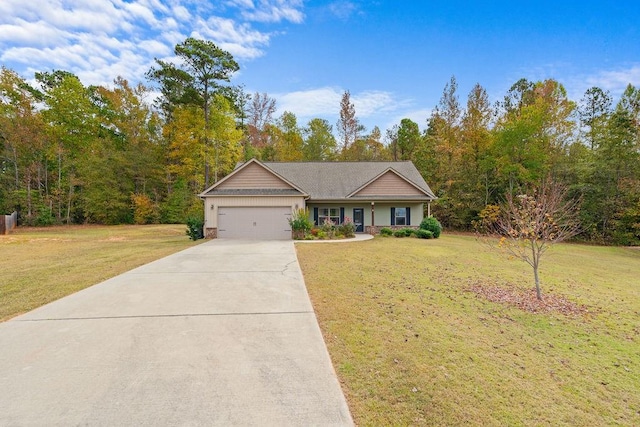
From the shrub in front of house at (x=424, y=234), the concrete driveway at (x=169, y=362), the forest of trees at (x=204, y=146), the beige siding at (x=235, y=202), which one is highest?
the forest of trees at (x=204, y=146)

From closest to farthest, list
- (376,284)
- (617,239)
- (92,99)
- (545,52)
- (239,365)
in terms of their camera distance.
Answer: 1. (239,365)
2. (376,284)
3. (545,52)
4. (617,239)
5. (92,99)

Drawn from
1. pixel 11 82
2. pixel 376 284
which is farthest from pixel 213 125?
pixel 376 284

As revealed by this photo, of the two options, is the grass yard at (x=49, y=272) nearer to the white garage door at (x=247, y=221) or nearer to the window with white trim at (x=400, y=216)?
the white garage door at (x=247, y=221)

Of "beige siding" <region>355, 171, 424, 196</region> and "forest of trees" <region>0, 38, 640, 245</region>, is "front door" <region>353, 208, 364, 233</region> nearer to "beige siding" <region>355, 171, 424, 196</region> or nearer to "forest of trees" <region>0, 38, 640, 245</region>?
"beige siding" <region>355, 171, 424, 196</region>

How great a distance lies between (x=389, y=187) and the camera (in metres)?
19.4

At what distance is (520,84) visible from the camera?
2953 cm

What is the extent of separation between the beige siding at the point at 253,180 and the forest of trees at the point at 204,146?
33.9ft

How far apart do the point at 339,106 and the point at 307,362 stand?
112 ft

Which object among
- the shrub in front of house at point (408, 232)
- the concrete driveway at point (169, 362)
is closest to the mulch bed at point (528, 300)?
the concrete driveway at point (169, 362)

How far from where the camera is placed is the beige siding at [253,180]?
17500mm

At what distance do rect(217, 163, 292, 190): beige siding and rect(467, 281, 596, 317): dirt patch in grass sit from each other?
12411 mm

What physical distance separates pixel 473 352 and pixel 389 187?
1622 centimetres

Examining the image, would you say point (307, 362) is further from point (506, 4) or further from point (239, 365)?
point (506, 4)

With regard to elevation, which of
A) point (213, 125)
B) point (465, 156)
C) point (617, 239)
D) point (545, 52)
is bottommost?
point (617, 239)
